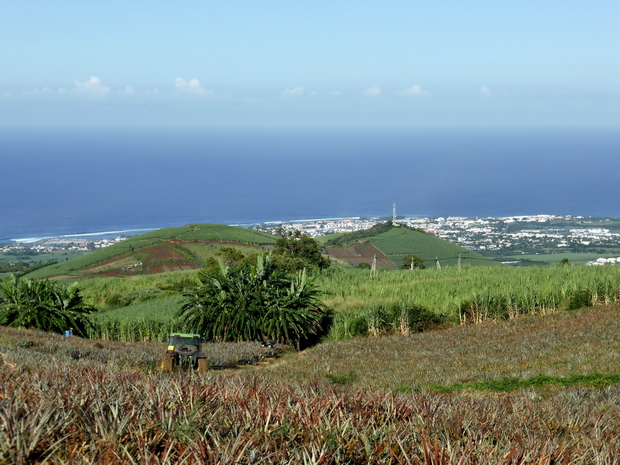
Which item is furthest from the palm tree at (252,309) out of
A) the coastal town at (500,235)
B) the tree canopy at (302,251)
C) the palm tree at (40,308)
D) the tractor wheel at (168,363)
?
the coastal town at (500,235)

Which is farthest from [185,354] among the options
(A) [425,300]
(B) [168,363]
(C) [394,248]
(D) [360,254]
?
(C) [394,248]

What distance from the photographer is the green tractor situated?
40.5 ft

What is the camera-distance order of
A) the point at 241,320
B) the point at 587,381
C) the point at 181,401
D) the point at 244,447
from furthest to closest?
1. the point at 241,320
2. the point at 587,381
3. the point at 181,401
4. the point at 244,447

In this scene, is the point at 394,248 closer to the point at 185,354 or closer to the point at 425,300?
the point at 425,300

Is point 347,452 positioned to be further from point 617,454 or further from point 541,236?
point 541,236

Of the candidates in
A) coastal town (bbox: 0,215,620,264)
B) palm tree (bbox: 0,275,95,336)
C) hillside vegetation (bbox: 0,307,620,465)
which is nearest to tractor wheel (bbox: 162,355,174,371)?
hillside vegetation (bbox: 0,307,620,465)

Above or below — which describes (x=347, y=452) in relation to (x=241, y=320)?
above

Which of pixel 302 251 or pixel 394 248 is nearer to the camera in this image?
pixel 302 251

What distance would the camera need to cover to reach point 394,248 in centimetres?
6247

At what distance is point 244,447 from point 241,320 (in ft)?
55.0

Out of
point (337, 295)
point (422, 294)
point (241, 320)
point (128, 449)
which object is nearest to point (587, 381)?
point (128, 449)

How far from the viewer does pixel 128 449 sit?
3.53m

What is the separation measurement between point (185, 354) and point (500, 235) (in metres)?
84.1

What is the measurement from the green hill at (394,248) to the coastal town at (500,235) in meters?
7.99
